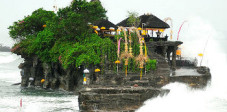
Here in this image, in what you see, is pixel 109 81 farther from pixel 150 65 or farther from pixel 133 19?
pixel 133 19

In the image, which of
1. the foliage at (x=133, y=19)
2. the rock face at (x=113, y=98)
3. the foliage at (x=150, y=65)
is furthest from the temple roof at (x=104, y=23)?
the rock face at (x=113, y=98)

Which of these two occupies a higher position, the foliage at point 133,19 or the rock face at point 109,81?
the foliage at point 133,19

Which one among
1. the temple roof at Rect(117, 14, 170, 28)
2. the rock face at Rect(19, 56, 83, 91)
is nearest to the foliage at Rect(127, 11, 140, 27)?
the temple roof at Rect(117, 14, 170, 28)

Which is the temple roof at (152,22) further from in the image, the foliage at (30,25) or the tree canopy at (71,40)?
the foliage at (30,25)

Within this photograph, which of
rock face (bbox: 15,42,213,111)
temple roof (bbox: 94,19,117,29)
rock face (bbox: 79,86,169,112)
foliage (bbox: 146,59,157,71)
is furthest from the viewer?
temple roof (bbox: 94,19,117,29)

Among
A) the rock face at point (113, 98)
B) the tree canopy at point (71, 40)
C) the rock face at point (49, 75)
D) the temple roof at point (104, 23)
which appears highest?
the temple roof at point (104, 23)

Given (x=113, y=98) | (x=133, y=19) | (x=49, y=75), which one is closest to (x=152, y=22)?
(x=133, y=19)

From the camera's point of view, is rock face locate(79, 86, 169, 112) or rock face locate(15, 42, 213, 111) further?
rock face locate(15, 42, 213, 111)

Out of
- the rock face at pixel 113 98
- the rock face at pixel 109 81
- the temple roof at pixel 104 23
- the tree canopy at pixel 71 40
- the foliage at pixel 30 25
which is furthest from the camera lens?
the temple roof at pixel 104 23

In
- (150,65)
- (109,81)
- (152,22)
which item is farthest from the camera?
(152,22)

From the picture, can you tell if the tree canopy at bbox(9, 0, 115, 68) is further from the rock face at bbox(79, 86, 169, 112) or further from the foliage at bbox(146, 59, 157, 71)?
the rock face at bbox(79, 86, 169, 112)

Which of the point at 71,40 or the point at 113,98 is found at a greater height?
the point at 71,40

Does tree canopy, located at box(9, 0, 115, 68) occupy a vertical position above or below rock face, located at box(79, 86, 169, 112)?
above

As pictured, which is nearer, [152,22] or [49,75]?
[49,75]
